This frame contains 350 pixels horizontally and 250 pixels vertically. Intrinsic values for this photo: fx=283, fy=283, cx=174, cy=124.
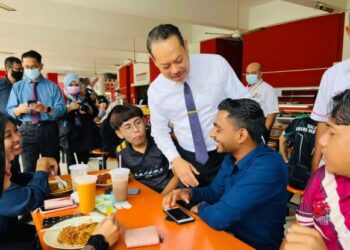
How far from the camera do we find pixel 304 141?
8.05 feet

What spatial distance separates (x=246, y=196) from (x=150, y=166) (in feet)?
3.08

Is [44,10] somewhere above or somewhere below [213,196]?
above

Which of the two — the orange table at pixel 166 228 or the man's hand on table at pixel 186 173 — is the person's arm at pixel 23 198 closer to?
the orange table at pixel 166 228

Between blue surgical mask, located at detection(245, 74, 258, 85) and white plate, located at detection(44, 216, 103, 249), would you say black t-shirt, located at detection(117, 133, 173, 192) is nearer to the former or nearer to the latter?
white plate, located at detection(44, 216, 103, 249)

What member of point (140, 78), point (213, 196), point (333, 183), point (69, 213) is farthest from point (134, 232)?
point (140, 78)

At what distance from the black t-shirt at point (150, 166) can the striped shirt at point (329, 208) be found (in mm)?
1110

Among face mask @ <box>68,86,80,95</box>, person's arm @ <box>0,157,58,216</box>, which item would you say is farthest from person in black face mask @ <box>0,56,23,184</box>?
person's arm @ <box>0,157,58,216</box>

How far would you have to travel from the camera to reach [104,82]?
19266mm

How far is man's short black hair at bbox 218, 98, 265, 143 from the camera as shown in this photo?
1.37m

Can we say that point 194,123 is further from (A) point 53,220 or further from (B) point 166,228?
(A) point 53,220

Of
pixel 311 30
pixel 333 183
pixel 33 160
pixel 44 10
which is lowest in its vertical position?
pixel 33 160

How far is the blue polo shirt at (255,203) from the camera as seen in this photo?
1186 millimetres

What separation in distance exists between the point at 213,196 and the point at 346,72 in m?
0.99

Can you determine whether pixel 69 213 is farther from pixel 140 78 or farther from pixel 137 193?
pixel 140 78
